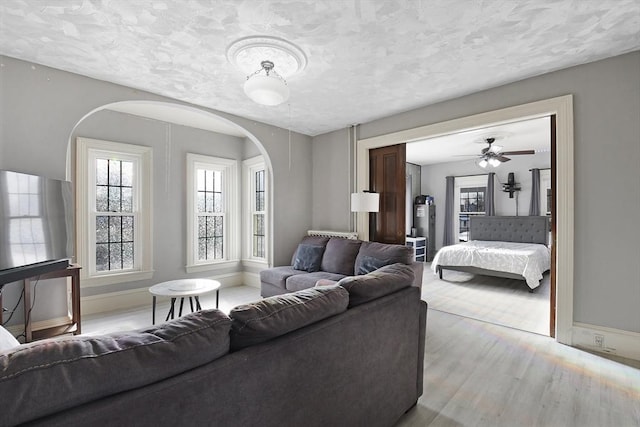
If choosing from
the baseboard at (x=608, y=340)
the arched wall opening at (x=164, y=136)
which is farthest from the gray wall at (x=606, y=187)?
the arched wall opening at (x=164, y=136)

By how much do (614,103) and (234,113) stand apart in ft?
13.4

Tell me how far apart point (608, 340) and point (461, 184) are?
213 inches

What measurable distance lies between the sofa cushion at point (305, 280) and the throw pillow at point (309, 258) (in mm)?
277

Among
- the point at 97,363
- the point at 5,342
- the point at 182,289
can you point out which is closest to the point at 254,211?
the point at 182,289

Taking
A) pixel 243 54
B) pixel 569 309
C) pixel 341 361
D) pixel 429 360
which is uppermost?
pixel 243 54

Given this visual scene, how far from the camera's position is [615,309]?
8.57ft

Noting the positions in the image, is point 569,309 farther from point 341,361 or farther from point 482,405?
point 341,361

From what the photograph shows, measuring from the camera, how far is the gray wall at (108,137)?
2633 millimetres

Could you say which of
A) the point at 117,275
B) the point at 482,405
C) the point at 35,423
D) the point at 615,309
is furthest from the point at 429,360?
the point at 117,275

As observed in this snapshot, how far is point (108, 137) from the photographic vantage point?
400cm

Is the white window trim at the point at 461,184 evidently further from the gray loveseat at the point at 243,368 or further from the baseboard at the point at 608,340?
the gray loveseat at the point at 243,368

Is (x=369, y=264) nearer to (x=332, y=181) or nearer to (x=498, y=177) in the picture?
(x=332, y=181)

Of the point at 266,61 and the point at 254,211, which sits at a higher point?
the point at 266,61

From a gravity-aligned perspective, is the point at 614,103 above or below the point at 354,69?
below
